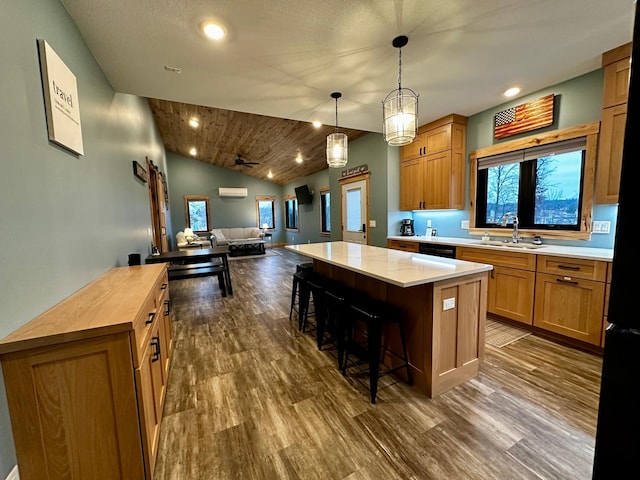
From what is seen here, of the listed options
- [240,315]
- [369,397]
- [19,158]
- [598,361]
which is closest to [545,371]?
[598,361]

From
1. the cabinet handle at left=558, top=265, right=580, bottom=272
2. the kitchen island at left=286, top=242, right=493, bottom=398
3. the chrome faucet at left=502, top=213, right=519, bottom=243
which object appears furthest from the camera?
the chrome faucet at left=502, top=213, right=519, bottom=243

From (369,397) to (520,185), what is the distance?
316 centimetres

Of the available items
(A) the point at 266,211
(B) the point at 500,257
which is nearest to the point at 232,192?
(A) the point at 266,211

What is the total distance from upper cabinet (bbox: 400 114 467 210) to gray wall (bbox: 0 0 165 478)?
402 centimetres

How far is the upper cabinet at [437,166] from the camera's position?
3.77 m

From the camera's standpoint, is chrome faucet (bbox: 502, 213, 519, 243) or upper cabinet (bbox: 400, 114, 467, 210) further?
upper cabinet (bbox: 400, 114, 467, 210)

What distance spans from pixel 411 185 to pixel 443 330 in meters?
3.06

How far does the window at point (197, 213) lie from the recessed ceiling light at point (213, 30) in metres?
8.14

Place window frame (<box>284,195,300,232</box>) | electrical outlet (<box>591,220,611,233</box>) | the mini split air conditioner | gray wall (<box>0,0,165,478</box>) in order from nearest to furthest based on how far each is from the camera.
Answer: gray wall (<box>0,0,165,478</box>), electrical outlet (<box>591,220,611,233</box>), the mini split air conditioner, window frame (<box>284,195,300,232</box>)

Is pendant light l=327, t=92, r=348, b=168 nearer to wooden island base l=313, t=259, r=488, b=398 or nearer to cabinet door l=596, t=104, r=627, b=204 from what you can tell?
wooden island base l=313, t=259, r=488, b=398

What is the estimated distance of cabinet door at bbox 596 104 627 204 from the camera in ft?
7.71

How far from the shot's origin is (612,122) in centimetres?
238

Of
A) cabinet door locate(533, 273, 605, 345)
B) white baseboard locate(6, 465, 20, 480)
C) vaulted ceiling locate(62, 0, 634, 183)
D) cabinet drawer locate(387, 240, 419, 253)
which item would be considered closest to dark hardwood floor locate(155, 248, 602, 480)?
cabinet door locate(533, 273, 605, 345)

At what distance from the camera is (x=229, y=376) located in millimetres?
2195
